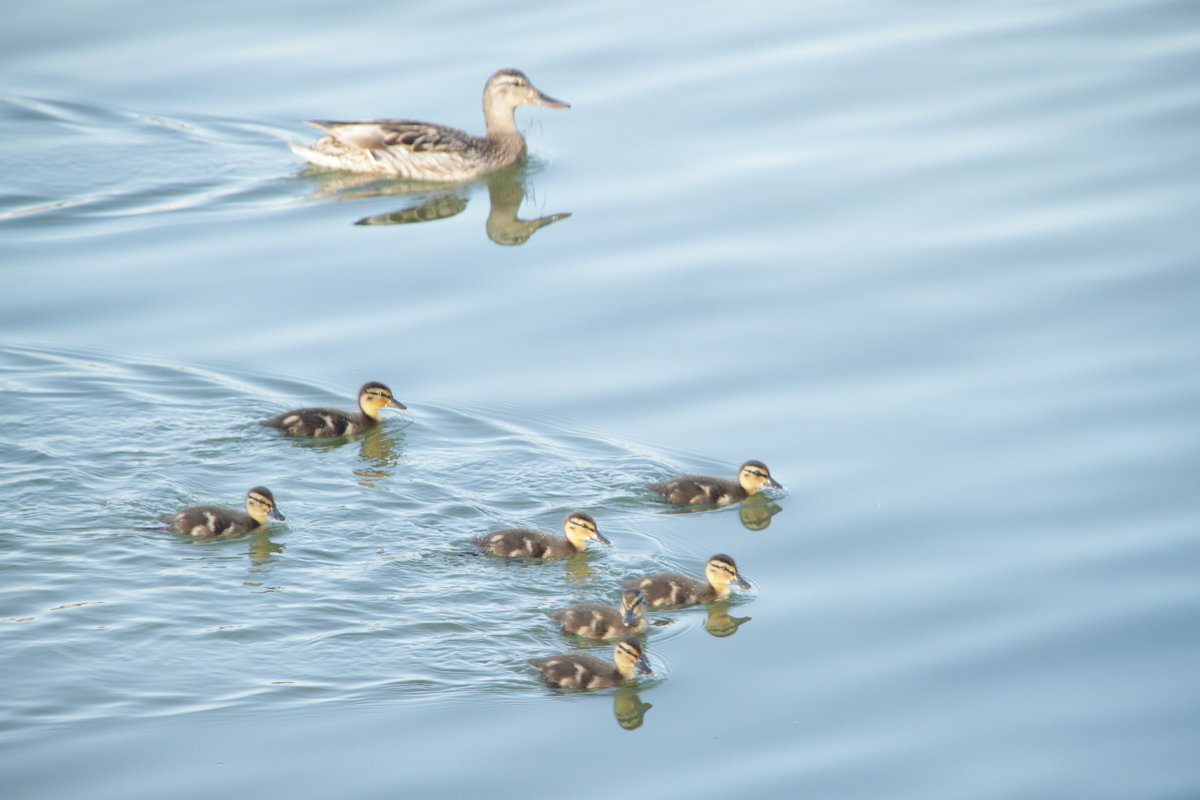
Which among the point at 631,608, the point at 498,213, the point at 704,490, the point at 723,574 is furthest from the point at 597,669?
the point at 498,213

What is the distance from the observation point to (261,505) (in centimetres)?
677

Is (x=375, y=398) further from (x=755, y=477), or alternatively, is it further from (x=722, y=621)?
(x=722, y=621)

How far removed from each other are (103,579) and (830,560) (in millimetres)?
2768

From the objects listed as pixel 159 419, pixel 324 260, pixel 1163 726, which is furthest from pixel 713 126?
pixel 1163 726

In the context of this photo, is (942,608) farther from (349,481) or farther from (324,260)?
(324,260)

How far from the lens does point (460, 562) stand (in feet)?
21.8

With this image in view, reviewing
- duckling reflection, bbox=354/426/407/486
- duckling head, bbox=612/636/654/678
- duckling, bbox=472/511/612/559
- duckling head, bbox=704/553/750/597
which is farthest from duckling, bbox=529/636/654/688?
duckling reflection, bbox=354/426/407/486

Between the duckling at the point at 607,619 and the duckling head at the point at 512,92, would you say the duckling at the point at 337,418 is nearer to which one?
the duckling at the point at 607,619

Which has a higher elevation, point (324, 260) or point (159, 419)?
point (324, 260)

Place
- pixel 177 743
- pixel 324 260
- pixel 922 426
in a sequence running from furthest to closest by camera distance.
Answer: pixel 324 260, pixel 922 426, pixel 177 743

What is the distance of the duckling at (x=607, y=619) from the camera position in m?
6.15

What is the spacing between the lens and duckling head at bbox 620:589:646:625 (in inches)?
241

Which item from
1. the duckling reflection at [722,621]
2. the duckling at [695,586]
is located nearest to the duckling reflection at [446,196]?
the duckling at [695,586]

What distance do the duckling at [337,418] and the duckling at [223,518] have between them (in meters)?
0.85
